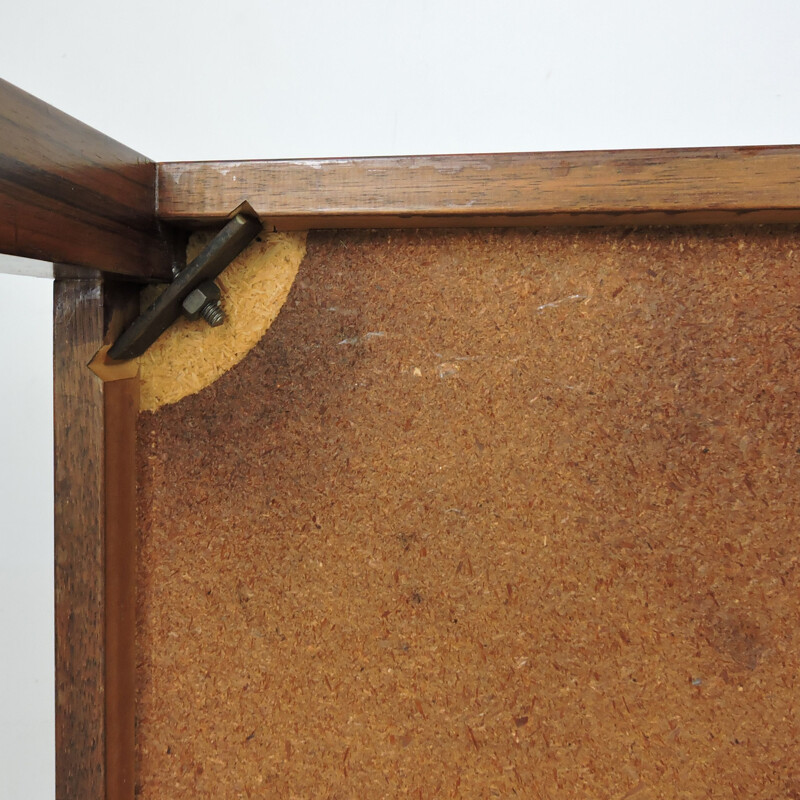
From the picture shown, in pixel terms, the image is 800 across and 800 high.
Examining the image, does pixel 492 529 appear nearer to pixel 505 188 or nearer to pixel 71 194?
pixel 505 188

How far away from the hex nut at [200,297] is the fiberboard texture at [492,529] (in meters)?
0.07

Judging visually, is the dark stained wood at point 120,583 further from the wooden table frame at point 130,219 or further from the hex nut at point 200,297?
the hex nut at point 200,297

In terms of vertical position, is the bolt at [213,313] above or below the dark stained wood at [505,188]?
below

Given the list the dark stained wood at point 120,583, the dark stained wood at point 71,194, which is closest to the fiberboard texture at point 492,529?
the dark stained wood at point 120,583

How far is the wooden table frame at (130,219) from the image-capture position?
1.73 feet

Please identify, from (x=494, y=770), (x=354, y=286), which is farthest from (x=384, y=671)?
(x=354, y=286)

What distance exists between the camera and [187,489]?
0.64 metres

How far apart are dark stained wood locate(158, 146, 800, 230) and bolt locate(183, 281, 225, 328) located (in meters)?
0.07

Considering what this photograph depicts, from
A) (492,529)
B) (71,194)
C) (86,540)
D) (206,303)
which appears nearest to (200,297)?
(206,303)

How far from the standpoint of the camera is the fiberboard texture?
→ 592mm

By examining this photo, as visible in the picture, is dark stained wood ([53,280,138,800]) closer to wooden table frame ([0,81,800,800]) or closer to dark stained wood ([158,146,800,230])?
wooden table frame ([0,81,800,800])

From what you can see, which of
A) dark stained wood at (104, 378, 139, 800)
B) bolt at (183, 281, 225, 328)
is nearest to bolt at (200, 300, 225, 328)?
bolt at (183, 281, 225, 328)

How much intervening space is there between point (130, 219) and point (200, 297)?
99mm

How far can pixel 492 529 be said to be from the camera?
2.01 feet
